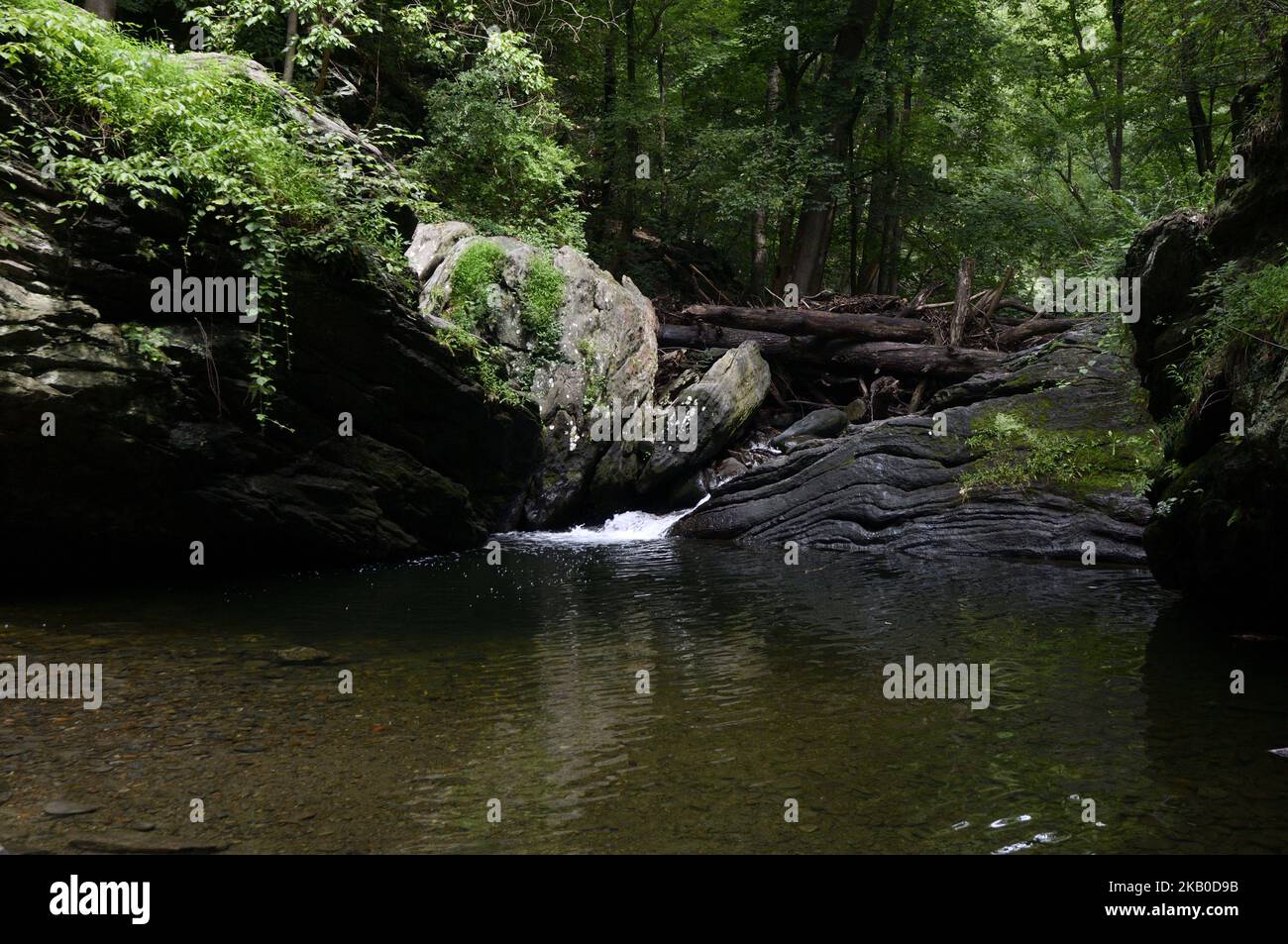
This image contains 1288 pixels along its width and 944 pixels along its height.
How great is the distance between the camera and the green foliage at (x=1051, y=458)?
13.1 metres

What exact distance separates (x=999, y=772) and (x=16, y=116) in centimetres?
1065

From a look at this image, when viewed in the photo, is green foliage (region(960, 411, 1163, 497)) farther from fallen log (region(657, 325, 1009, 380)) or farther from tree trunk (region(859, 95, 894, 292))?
tree trunk (region(859, 95, 894, 292))

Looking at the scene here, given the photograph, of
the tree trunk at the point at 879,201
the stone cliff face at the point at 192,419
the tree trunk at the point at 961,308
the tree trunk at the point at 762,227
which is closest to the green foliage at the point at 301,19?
the stone cliff face at the point at 192,419

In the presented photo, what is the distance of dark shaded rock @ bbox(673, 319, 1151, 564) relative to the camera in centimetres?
1255

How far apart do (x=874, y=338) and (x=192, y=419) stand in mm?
15254

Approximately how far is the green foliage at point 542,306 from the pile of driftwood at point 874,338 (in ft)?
17.7

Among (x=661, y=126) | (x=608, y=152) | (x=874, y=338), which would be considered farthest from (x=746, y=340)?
(x=608, y=152)

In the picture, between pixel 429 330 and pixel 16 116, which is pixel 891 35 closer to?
pixel 429 330

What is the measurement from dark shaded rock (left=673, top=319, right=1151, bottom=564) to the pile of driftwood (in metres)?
2.34

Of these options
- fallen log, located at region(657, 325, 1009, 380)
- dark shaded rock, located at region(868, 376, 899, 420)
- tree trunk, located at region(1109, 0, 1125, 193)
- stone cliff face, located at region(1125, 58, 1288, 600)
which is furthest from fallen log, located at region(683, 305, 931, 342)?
stone cliff face, located at region(1125, 58, 1288, 600)

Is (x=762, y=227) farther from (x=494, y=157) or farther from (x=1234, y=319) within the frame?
(x=1234, y=319)

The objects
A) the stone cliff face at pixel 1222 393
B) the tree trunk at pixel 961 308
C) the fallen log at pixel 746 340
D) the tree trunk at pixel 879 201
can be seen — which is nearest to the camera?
the stone cliff face at pixel 1222 393

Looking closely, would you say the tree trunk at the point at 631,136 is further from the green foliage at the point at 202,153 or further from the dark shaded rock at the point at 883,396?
the green foliage at the point at 202,153

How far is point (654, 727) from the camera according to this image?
5.80 metres
